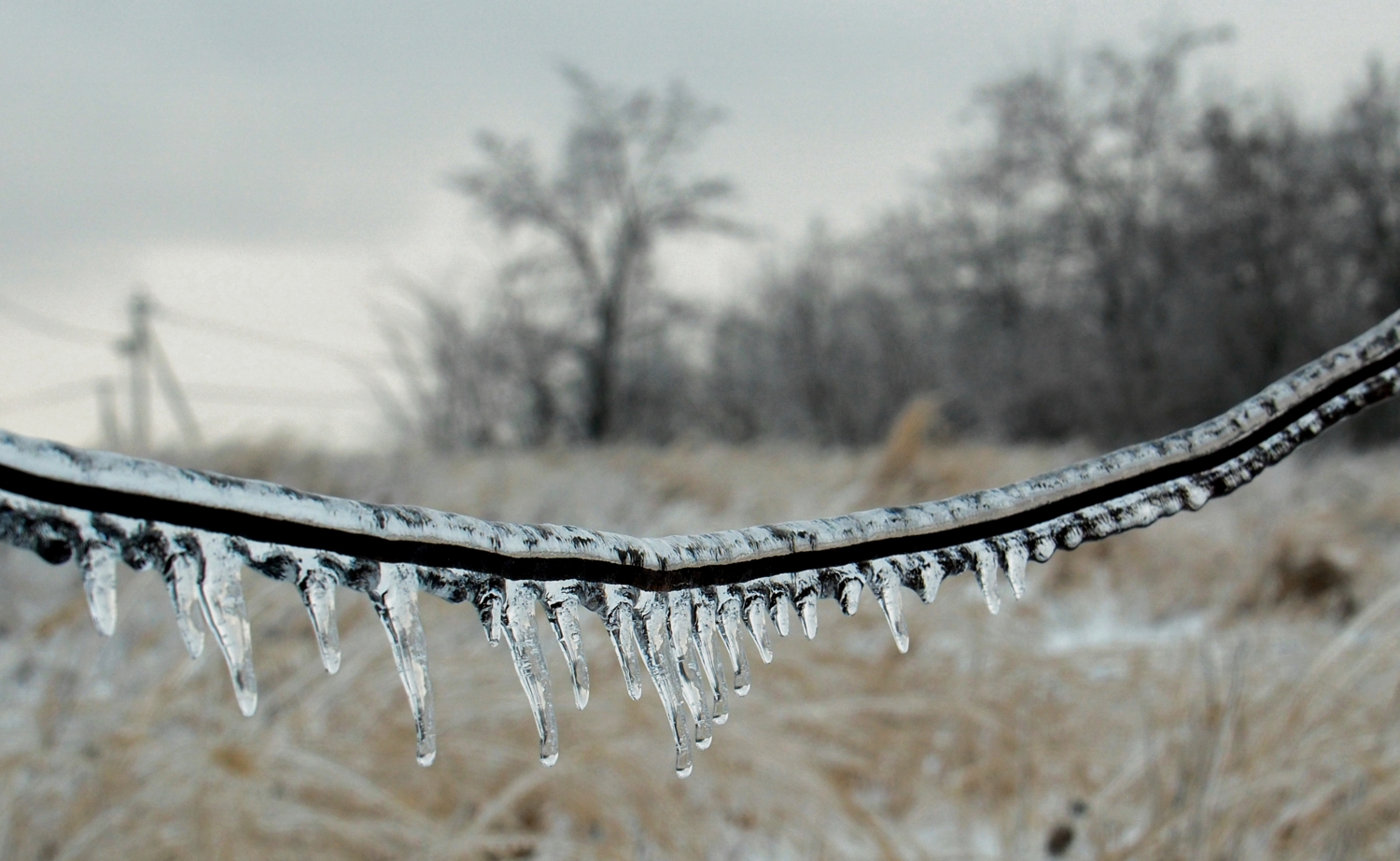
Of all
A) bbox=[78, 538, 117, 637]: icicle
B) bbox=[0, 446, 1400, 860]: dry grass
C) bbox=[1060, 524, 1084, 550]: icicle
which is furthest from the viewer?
bbox=[0, 446, 1400, 860]: dry grass

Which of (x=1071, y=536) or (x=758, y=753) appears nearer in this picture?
(x=1071, y=536)

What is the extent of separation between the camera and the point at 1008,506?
1.03 feet

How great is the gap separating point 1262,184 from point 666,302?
462 inches

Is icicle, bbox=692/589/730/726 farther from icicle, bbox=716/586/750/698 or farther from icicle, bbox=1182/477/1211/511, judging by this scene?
icicle, bbox=1182/477/1211/511

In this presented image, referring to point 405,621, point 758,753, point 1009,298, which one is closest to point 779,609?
point 405,621

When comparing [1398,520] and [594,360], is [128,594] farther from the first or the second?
[594,360]

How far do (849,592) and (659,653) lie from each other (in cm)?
6

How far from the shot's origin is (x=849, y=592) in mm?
294

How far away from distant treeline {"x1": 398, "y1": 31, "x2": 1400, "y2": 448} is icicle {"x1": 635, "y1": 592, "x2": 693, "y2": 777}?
926 cm

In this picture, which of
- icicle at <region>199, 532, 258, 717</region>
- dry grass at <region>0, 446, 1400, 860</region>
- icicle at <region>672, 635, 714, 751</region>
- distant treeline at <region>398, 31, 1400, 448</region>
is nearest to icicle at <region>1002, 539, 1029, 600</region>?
icicle at <region>672, 635, 714, 751</region>

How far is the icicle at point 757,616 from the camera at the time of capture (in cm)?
30

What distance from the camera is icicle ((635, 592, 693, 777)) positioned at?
0.28 metres

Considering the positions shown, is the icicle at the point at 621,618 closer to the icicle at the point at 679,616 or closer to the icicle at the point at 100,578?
→ the icicle at the point at 679,616

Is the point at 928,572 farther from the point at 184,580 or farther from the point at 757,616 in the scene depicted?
the point at 184,580
